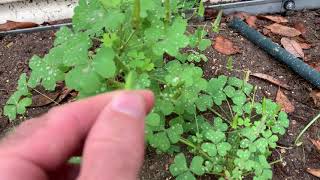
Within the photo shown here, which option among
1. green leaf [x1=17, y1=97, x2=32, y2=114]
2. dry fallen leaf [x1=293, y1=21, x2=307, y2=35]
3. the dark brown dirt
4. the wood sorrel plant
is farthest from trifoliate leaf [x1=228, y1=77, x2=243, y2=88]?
green leaf [x1=17, y1=97, x2=32, y2=114]

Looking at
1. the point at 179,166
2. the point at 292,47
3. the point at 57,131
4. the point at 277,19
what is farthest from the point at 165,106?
the point at 277,19

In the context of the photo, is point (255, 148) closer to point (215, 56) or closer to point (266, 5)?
point (215, 56)

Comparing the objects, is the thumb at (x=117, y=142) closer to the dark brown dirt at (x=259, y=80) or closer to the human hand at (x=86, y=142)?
the human hand at (x=86, y=142)

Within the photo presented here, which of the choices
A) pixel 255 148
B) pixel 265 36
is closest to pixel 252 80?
pixel 265 36

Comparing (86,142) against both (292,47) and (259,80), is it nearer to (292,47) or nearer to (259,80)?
(259,80)

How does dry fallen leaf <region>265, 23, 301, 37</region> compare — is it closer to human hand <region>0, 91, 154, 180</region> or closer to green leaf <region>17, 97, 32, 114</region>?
green leaf <region>17, 97, 32, 114</region>

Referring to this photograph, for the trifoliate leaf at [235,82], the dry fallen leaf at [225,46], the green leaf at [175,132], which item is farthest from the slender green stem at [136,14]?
the dry fallen leaf at [225,46]
